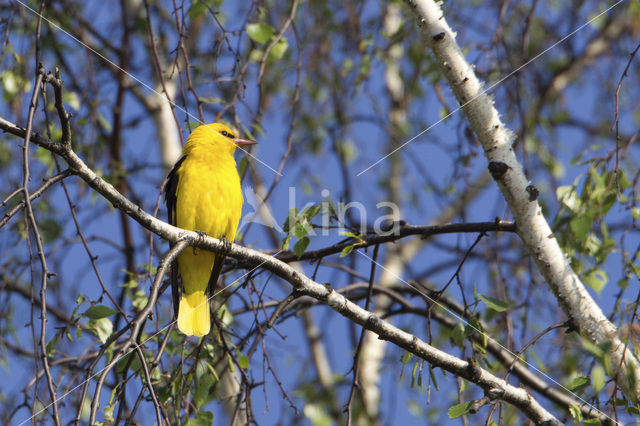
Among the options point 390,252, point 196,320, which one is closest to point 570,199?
point 196,320

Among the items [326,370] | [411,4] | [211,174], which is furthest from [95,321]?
[326,370]

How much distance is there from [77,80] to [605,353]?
13.7 feet

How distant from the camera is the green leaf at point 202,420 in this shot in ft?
7.84

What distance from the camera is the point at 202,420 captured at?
7.88 ft

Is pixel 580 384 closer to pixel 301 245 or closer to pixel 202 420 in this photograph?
pixel 301 245

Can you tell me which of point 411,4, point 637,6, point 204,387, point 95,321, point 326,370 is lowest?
point 204,387

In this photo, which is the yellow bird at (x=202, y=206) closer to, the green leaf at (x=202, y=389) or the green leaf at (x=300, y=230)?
the green leaf at (x=202, y=389)

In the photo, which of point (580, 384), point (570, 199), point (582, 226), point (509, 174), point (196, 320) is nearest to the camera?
point (580, 384)

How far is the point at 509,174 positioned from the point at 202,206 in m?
1.53

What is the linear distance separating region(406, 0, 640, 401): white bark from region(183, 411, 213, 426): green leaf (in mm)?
1308

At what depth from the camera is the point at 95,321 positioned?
260cm

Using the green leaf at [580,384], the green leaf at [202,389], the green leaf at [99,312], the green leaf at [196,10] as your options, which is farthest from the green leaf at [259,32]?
the green leaf at [580,384]

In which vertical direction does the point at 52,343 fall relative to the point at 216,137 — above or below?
below

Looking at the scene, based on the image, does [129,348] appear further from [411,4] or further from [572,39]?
[572,39]
